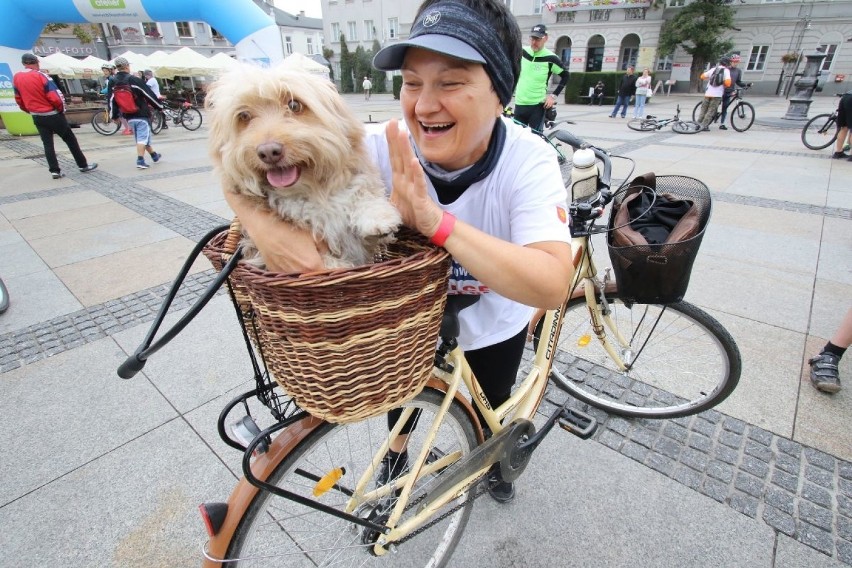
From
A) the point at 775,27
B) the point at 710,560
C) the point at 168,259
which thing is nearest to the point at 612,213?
the point at 710,560

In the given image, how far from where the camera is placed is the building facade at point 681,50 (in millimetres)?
27391

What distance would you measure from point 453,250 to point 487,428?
1.11 meters

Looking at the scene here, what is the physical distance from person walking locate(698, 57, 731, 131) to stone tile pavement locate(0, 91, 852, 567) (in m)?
8.53

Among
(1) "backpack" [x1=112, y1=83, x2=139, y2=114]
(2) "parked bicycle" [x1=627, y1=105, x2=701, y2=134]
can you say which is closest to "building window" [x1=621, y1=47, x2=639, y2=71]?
(2) "parked bicycle" [x1=627, y1=105, x2=701, y2=134]

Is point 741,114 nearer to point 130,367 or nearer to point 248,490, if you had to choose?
point 248,490

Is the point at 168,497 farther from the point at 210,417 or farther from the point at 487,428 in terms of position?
the point at 487,428

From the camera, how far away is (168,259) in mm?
4656

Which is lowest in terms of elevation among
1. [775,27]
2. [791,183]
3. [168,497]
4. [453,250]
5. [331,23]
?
[168,497]

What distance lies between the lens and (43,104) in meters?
7.99

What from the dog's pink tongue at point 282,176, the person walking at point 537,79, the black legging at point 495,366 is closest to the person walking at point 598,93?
the person walking at point 537,79

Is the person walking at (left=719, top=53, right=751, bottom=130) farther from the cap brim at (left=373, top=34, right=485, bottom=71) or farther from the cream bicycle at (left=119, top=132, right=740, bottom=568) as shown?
the cap brim at (left=373, top=34, right=485, bottom=71)

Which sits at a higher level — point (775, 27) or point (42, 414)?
point (775, 27)

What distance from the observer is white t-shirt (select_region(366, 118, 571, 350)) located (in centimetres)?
120

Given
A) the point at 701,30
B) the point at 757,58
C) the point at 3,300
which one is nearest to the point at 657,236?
the point at 3,300
